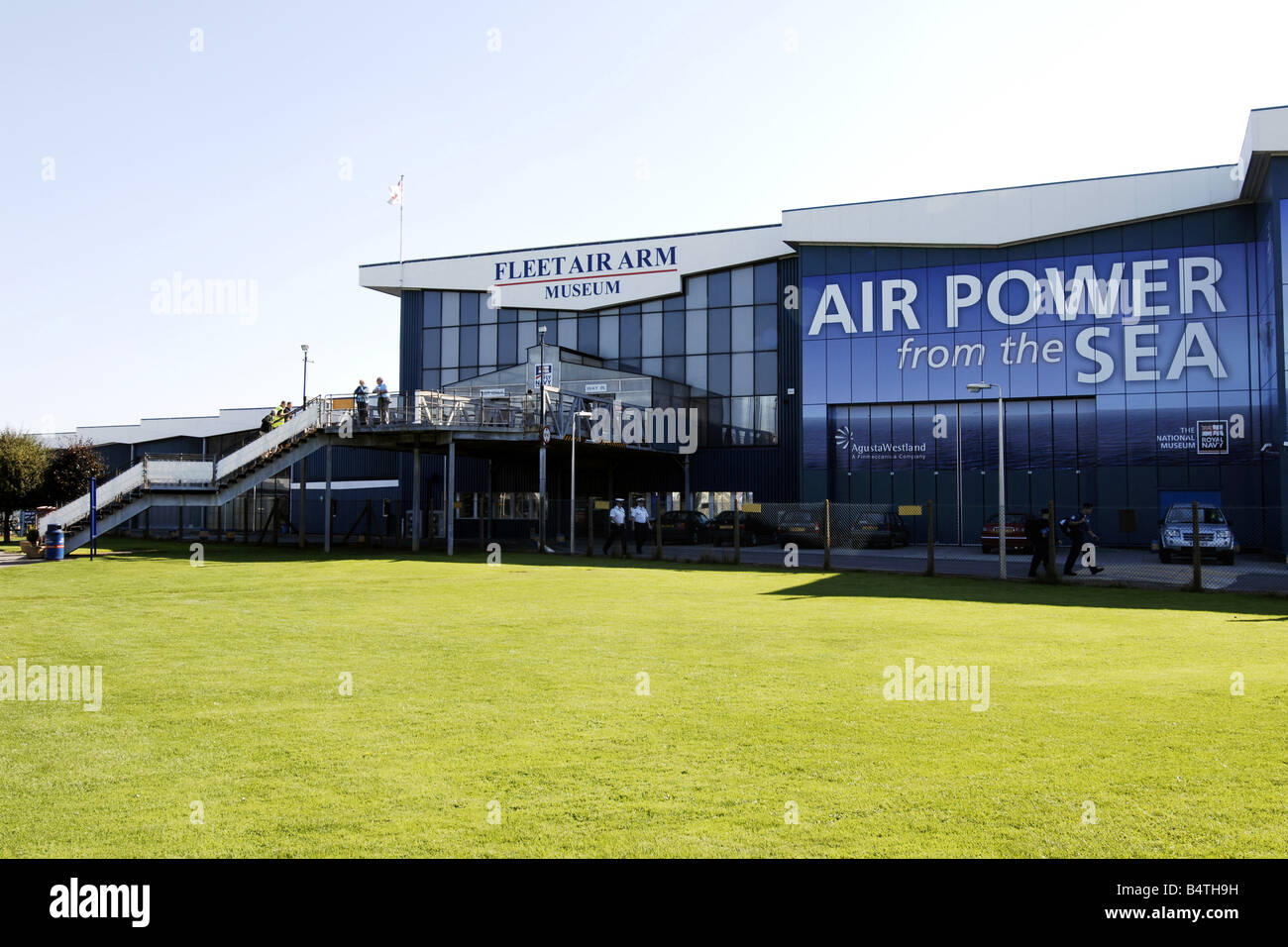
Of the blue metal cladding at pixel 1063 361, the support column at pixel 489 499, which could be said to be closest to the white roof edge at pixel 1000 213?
the blue metal cladding at pixel 1063 361

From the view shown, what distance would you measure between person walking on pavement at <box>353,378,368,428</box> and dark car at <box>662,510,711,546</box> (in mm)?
13215

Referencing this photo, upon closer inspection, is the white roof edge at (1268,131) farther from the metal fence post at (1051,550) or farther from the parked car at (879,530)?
the parked car at (879,530)

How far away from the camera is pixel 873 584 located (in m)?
21.8

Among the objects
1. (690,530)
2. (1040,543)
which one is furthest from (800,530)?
(1040,543)

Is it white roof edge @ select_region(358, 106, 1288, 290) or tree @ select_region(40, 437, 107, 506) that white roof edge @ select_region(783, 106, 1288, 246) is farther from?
tree @ select_region(40, 437, 107, 506)

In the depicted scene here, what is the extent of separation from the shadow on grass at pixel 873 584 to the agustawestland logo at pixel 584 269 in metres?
17.7

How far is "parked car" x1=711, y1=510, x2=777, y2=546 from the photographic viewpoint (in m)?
38.4

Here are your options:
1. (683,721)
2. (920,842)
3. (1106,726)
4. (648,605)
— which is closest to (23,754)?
(683,721)

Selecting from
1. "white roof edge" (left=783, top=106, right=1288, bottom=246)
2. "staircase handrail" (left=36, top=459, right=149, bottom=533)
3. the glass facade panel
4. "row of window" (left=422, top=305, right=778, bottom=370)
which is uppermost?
"white roof edge" (left=783, top=106, right=1288, bottom=246)

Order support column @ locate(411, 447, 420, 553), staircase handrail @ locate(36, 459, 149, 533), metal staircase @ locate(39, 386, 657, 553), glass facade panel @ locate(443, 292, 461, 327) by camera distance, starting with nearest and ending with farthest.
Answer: staircase handrail @ locate(36, 459, 149, 533)
metal staircase @ locate(39, 386, 657, 553)
support column @ locate(411, 447, 420, 553)
glass facade panel @ locate(443, 292, 461, 327)

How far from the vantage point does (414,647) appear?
11.7 meters

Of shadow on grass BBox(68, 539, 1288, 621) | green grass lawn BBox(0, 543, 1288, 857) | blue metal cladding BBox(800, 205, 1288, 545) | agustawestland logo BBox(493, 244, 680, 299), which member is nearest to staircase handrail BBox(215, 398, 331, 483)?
shadow on grass BBox(68, 539, 1288, 621)

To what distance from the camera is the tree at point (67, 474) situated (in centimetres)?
4522
